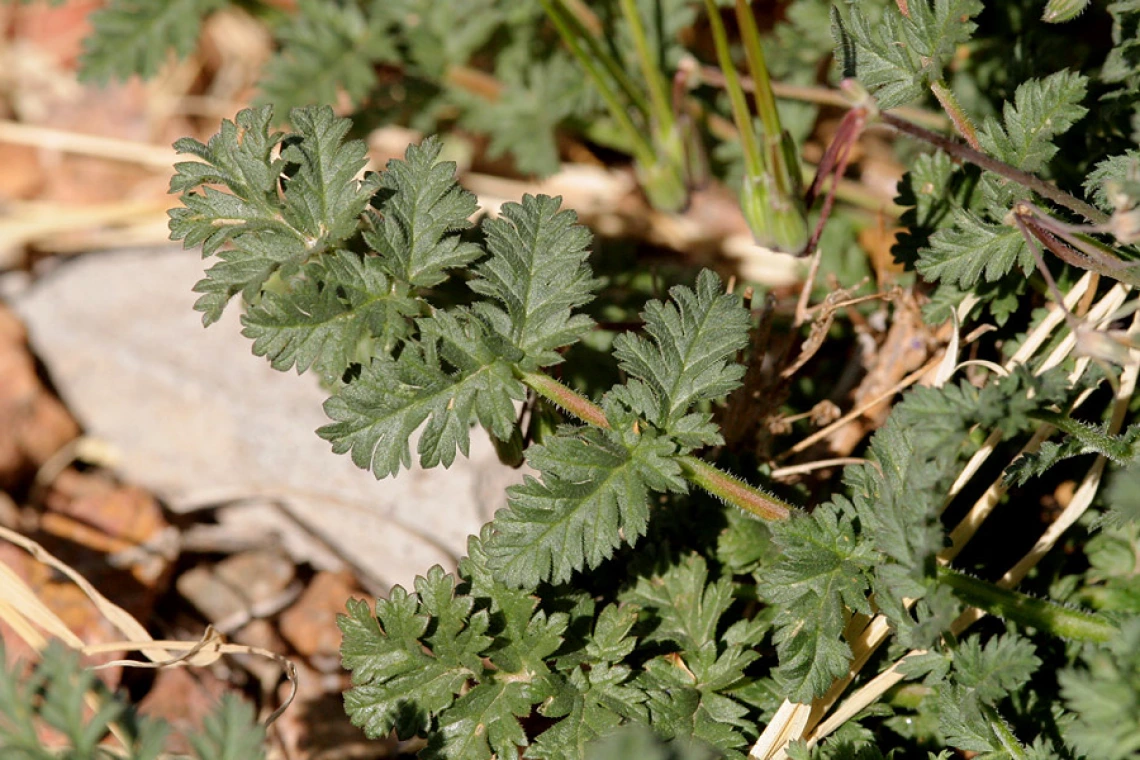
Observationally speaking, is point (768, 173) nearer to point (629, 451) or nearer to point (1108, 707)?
point (629, 451)

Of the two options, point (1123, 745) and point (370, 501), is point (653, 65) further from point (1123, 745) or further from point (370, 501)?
point (1123, 745)

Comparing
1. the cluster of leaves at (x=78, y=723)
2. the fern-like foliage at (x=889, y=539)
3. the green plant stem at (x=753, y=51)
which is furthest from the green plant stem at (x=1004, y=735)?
the green plant stem at (x=753, y=51)

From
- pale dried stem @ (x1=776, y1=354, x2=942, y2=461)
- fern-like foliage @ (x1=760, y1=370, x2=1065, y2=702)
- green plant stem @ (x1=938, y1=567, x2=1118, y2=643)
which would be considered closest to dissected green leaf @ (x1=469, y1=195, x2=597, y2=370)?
fern-like foliage @ (x1=760, y1=370, x2=1065, y2=702)

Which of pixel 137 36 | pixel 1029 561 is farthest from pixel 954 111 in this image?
pixel 137 36

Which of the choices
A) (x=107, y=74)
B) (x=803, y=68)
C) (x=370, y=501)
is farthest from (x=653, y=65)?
(x=107, y=74)

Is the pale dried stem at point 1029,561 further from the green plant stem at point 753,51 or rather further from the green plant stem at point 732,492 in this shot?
the green plant stem at point 753,51

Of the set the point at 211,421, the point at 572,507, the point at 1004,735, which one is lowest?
the point at 211,421
